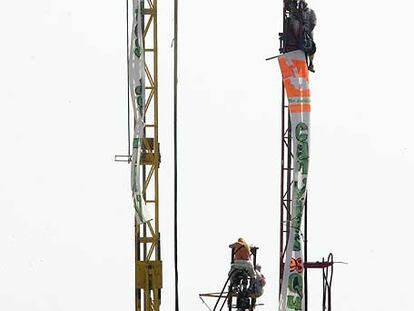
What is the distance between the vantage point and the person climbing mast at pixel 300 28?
201ft

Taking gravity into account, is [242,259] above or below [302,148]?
below

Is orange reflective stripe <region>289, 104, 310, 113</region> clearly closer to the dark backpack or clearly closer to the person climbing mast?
the person climbing mast

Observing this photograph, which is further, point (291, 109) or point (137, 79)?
point (137, 79)

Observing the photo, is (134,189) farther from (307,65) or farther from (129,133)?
(307,65)

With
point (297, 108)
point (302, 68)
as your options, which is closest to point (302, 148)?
point (297, 108)

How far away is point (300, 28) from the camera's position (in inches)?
2420

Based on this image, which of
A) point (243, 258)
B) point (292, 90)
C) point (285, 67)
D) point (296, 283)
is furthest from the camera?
point (292, 90)

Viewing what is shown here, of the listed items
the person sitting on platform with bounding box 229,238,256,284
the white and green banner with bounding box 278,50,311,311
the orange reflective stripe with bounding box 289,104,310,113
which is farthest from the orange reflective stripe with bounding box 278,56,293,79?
the person sitting on platform with bounding box 229,238,256,284

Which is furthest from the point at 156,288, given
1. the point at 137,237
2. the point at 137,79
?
the point at 137,79

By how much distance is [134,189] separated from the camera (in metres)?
66.2

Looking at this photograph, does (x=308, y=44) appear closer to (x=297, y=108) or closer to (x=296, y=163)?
(x=297, y=108)

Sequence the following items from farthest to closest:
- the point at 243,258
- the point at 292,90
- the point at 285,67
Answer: the point at 292,90, the point at 285,67, the point at 243,258

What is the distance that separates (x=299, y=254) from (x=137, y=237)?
27.8 feet

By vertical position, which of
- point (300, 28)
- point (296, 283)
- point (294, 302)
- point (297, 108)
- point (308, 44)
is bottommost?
point (294, 302)
